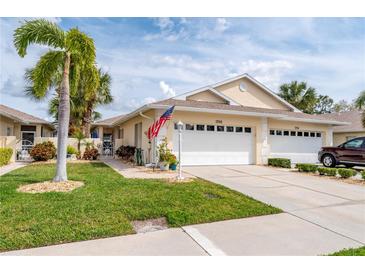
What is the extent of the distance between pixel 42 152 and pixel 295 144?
50.8 feet

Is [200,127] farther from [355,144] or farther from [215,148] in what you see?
[355,144]

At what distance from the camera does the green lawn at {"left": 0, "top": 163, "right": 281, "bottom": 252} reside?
13.1 feet

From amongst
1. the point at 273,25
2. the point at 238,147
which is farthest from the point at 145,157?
the point at 273,25

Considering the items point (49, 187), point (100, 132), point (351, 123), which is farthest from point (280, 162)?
point (100, 132)

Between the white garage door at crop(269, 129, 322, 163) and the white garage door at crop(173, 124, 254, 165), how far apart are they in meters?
2.00

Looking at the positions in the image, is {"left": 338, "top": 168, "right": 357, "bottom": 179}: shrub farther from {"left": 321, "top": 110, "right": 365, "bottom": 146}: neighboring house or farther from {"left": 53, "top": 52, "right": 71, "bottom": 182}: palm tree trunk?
{"left": 321, "top": 110, "right": 365, "bottom": 146}: neighboring house

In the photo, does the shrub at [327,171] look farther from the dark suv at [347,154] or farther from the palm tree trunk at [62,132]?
the palm tree trunk at [62,132]

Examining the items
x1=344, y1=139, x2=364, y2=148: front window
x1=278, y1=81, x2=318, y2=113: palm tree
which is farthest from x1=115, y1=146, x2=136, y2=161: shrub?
x1=278, y1=81, x2=318, y2=113: palm tree

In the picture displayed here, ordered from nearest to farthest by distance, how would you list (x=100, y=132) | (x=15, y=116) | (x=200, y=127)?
(x=200, y=127) → (x=15, y=116) → (x=100, y=132)

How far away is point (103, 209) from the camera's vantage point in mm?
5031

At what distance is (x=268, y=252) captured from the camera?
355cm

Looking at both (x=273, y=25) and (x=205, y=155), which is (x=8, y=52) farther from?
(x=205, y=155)

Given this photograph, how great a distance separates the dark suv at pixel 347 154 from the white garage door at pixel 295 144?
2362 mm
